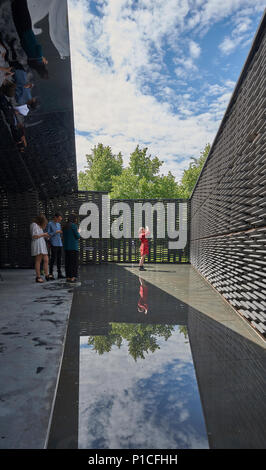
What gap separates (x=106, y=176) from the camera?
2828 centimetres

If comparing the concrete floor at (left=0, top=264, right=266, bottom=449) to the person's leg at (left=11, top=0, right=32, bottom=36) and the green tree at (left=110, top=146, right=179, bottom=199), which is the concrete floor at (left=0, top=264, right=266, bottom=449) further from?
the green tree at (left=110, top=146, right=179, bottom=199)

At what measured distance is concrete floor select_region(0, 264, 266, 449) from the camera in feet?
5.03

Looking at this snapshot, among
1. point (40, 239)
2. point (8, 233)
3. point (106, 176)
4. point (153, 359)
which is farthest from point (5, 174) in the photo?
point (106, 176)

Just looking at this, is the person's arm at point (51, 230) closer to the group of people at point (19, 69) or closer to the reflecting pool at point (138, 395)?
the group of people at point (19, 69)

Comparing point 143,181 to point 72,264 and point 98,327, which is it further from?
point 98,327

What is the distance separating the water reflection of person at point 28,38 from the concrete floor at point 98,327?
11.0ft

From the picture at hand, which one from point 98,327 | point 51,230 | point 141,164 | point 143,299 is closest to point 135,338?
point 98,327

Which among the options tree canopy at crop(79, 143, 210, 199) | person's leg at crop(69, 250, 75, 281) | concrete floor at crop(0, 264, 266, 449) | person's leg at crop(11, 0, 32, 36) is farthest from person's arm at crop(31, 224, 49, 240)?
tree canopy at crop(79, 143, 210, 199)

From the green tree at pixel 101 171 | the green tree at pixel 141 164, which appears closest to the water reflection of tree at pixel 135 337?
the green tree at pixel 141 164

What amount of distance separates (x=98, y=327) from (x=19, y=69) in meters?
3.62

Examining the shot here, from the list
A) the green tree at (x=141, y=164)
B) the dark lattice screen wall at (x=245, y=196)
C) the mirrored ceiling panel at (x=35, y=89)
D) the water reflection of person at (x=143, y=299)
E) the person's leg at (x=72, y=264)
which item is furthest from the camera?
the green tree at (x=141, y=164)

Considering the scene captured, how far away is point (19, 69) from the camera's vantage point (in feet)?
12.0

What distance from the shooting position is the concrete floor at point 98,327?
5.03 ft
